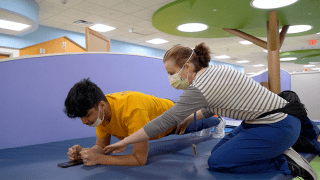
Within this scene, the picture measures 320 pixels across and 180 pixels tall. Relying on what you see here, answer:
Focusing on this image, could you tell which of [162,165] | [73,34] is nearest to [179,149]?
[162,165]

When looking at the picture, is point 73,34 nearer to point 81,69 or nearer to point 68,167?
point 81,69

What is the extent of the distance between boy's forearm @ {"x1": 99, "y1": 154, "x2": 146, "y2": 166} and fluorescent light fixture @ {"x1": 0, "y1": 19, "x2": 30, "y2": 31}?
5.36m

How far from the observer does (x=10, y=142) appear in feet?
6.70

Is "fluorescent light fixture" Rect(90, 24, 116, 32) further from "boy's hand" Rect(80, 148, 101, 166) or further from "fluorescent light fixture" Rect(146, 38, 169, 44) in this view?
"boy's hand" Rect(80, 148, 101, 166)

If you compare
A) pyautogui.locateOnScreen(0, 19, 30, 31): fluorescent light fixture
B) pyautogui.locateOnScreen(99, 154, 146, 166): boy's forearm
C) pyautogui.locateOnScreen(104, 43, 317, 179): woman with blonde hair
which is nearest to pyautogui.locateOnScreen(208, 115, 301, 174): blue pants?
pyautogui.locateOnScreen(104, 43, 317, 179): woman with blonde hair

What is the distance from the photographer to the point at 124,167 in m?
1.32

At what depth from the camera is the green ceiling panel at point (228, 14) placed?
3.39 metres

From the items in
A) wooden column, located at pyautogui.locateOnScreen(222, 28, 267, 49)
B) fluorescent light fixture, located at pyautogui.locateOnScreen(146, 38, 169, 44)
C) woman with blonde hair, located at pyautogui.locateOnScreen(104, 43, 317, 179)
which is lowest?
woman with blonde hair, located at pyautogui.locateOnScreen(104, 43, 317, 179)

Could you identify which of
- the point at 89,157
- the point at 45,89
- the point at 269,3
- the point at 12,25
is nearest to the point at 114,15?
the point at 12,25

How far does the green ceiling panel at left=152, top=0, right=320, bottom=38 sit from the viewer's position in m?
3.39

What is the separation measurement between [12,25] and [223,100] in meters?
6.08

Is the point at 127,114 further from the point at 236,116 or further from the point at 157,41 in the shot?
the point at 157,41

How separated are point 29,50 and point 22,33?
91 centimetres

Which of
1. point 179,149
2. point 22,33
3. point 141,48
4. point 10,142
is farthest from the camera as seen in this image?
point 141,48
